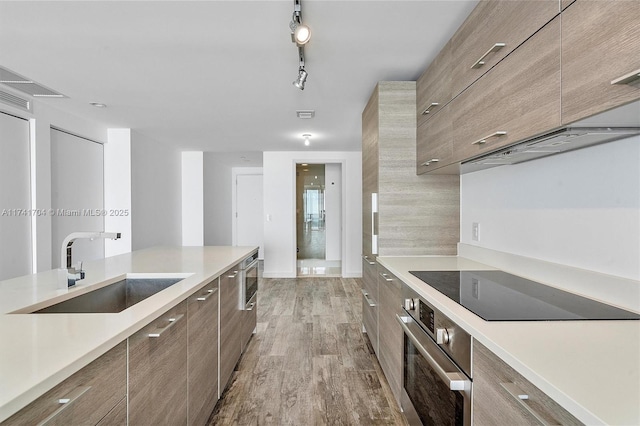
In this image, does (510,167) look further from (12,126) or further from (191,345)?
(12,126)

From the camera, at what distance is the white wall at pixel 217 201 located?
7029mm

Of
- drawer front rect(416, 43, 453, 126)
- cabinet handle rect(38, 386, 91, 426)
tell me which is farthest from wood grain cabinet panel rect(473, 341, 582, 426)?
drawer front rect(416, 43, 453, 126)

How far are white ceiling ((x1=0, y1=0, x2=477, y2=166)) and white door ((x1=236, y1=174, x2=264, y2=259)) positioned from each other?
4.89 metres

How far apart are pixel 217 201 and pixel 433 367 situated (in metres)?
7.29

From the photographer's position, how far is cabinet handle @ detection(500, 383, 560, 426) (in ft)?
2.44

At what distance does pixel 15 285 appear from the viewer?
5.29ft

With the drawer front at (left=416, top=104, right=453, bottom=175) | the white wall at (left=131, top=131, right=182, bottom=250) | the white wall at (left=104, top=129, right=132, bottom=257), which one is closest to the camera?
the drawer front at (left=416, top=104, right=453, bottom=175)

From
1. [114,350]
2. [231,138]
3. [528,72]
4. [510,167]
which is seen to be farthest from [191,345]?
[231,138]

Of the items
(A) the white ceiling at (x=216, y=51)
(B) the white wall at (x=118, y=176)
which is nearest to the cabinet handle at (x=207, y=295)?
(A) the white ceiling at (x=216, y=51)

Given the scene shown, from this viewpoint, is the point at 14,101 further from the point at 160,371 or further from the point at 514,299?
the point at 514,299

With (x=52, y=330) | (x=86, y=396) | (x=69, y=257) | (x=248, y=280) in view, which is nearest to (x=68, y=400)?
(x=86, y=396)

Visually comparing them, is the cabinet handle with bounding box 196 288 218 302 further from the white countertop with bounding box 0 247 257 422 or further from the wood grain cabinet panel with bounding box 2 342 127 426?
the wood grain cabinet panel with bounding box 2 342 127 426

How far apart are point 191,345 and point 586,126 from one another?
1.84 m

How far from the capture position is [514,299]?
1.37 meters
